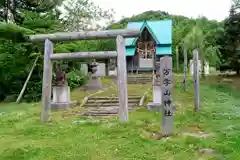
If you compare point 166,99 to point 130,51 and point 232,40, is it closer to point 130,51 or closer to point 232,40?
point 232,40

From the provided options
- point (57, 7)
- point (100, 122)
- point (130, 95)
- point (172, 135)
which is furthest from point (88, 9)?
point (172, 135)

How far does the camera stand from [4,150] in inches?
271

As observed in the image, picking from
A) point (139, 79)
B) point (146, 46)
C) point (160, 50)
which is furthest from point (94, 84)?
point (160, 50)

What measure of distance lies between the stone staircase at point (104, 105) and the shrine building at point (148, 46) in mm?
9778

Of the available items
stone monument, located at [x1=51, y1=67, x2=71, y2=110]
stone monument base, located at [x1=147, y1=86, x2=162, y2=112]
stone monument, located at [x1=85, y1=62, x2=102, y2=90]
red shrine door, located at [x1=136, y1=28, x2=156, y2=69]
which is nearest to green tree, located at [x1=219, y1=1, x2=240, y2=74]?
red shrine door, located at [x1=136, y1=28, x2=156, y2=69]

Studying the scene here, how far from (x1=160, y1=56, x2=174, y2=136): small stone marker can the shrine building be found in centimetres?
1531

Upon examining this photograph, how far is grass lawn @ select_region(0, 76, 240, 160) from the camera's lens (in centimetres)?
635

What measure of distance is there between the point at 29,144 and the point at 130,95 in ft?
26.9

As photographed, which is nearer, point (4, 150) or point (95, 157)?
point (95, 157)

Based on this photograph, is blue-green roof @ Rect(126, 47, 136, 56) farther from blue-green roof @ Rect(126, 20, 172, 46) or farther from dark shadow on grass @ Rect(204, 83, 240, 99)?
dark shadow on grass @ Rect(204, 83, 240, 99)

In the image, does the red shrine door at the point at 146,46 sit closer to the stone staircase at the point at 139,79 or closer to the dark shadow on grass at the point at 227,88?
the stone staircase at the point at 139,79

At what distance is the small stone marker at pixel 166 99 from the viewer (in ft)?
25.8

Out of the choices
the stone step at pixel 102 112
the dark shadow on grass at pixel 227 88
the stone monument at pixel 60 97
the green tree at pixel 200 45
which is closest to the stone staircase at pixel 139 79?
the green tree at pixel 200 45

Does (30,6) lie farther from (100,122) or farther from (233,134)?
(233,134)
